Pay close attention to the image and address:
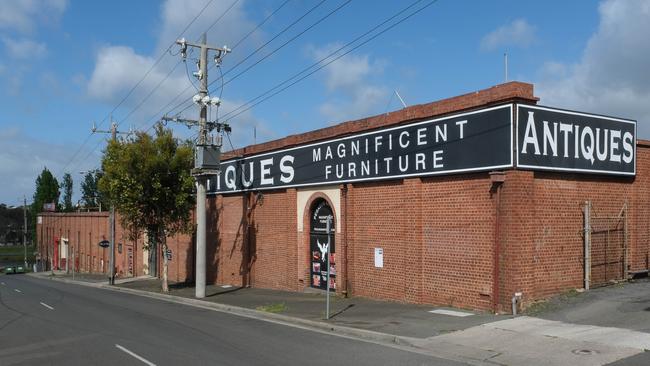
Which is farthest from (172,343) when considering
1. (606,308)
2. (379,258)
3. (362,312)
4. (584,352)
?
(606,308)

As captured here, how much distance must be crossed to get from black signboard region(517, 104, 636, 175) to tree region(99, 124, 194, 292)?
16782 mm

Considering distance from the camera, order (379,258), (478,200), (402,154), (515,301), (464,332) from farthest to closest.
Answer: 1. (379,258)
2. (402,154)
3. (478,200)
4. (515,301)
5. (464,332)

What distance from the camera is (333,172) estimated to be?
20969 mm

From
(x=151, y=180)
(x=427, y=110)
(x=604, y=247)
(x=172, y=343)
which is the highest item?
(x=427, y=110)

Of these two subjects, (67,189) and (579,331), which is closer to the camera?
(579,331)

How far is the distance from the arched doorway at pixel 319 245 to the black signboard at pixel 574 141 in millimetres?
8632

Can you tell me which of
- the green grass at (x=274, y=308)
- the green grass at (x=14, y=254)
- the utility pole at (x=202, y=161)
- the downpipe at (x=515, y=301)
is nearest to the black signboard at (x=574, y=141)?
the downpipe at (x=515, y=301)

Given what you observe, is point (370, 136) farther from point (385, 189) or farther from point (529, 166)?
point (529, 166)

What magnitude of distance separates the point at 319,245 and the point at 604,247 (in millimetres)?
9866

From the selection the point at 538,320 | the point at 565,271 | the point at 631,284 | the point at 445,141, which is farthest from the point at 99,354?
the point at 631,284

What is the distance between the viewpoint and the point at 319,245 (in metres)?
22.3

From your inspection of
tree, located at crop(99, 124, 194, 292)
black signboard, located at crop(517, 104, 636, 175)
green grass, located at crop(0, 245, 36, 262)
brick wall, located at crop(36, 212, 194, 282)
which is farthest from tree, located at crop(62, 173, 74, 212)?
black signboard, located at crop(517, 104, 636, 175)

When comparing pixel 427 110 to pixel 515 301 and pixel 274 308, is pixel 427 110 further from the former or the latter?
pixel 274 308

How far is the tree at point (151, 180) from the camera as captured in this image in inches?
Answer: 1024
